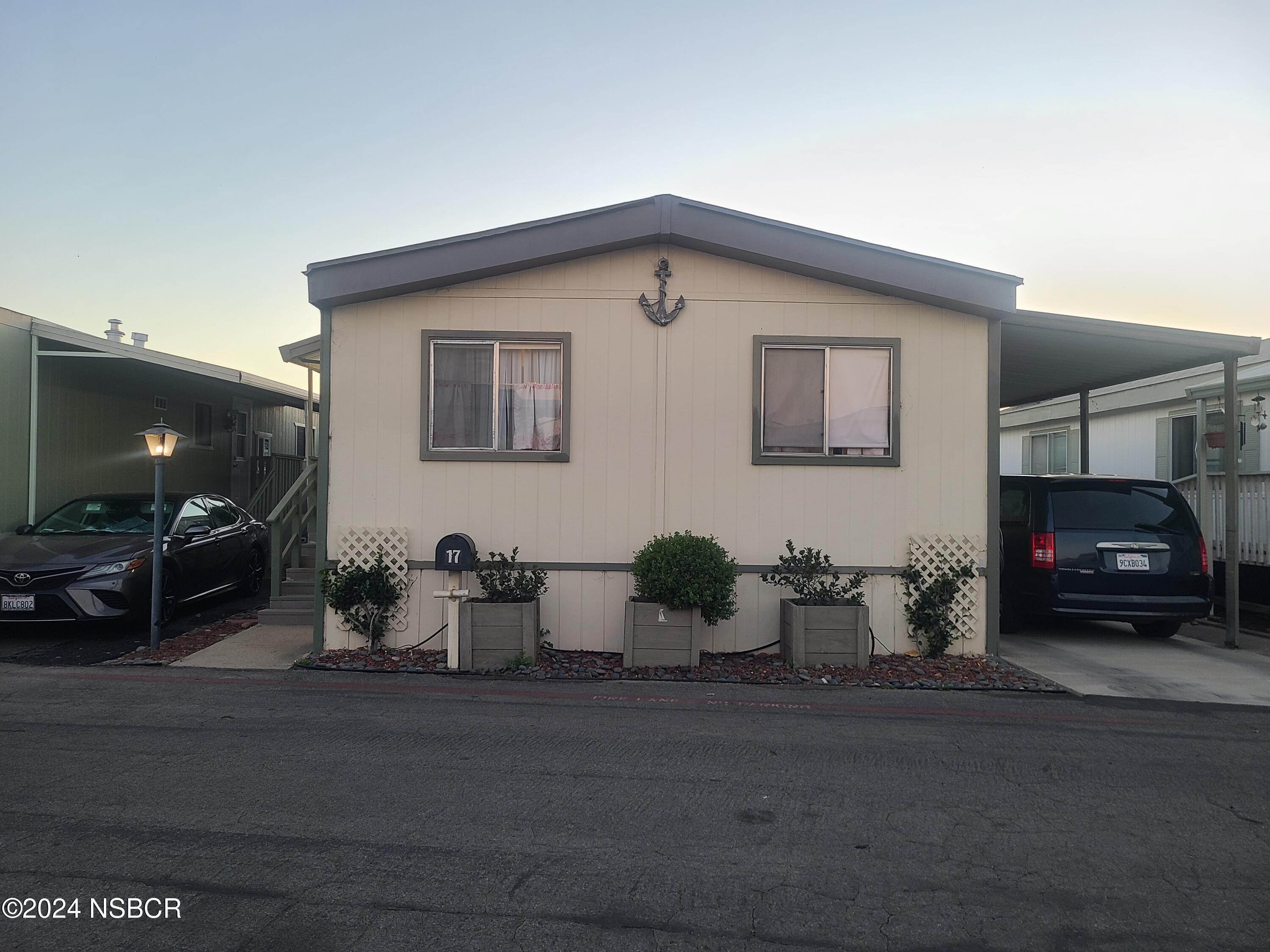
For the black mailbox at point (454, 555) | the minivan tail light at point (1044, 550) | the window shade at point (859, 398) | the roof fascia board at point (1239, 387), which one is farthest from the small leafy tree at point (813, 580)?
the roof fascia board at point (1239, 387)

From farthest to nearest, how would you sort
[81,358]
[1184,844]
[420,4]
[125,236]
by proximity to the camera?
[125,236] < [81,358] < [420,4] < [1184,844]

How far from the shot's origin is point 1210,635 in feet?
31.7

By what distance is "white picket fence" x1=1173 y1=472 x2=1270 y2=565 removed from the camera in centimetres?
1059

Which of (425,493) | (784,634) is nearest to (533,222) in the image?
(425,493)

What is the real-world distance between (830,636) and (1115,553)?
3.23m

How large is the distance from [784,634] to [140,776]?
203 inches

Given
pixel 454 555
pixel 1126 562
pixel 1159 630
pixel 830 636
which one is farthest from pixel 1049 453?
pixel 454 555

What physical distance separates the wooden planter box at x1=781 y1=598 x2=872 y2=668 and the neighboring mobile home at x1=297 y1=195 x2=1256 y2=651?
0.57 metres

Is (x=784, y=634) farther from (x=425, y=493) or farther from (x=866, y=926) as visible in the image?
(x=866, y=926)

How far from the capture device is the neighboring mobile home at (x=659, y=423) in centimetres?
794

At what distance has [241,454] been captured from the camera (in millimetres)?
16719

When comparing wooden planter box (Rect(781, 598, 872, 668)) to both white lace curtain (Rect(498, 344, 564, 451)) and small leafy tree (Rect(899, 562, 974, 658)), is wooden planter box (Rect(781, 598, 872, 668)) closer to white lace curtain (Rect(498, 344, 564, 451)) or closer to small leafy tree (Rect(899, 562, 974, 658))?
small leafy tree (Rect(899, 562, 974, 658))

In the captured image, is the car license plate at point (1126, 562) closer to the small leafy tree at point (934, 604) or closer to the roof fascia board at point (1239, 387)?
the small leafy tree at point (934, 604)

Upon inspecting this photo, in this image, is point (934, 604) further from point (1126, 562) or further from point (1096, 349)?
point (1096, 349)
